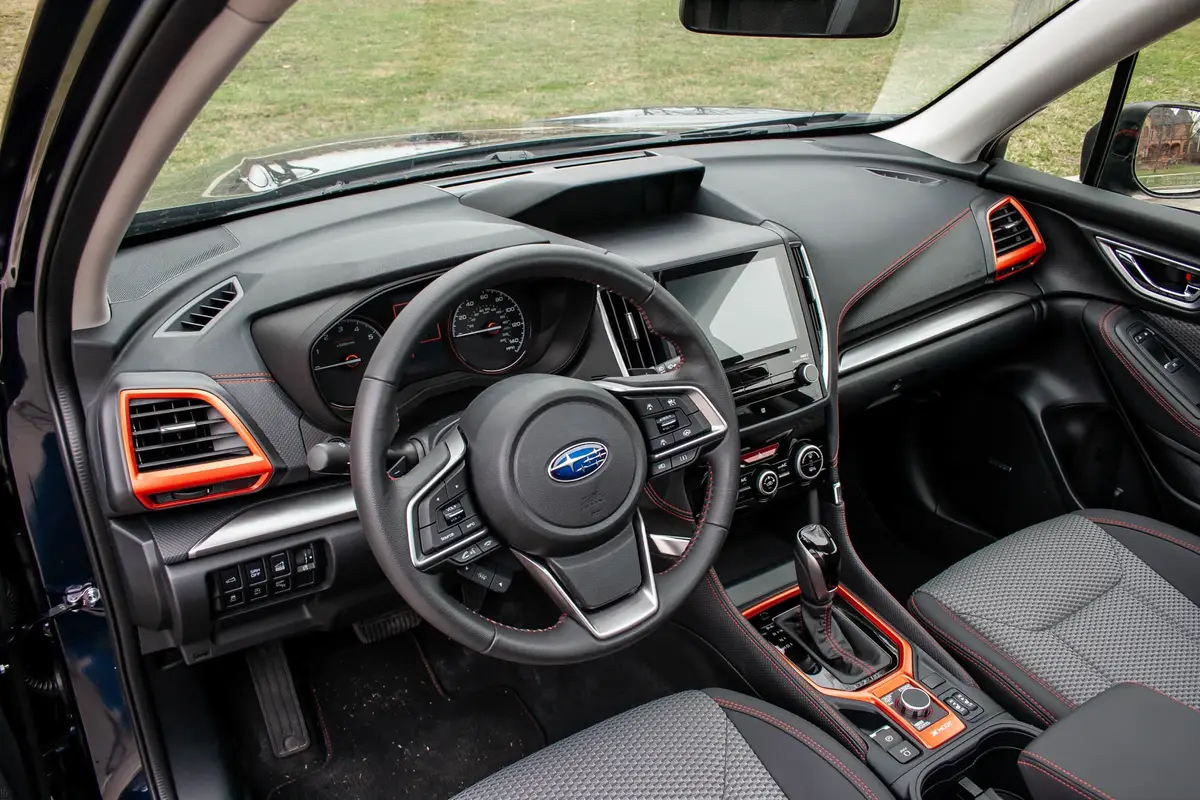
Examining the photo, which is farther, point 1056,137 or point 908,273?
point 1056,137

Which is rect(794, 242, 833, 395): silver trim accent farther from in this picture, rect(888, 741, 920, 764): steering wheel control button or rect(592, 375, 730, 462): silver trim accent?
rect(888, 741, 920, 764): steering wheel control button

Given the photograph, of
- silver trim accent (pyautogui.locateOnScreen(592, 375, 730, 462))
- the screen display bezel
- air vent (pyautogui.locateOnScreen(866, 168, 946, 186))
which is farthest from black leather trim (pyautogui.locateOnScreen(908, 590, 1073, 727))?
air vent (pyautogui.locateOnScreen(866, 168, 946, 186))

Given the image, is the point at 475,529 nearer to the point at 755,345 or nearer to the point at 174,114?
the point at 174,114

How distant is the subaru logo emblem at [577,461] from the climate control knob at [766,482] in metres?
0.82

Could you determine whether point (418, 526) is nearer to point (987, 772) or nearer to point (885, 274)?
point (987, 772)

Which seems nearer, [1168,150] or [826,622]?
[826,622]

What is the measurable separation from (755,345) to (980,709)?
0.89 metres

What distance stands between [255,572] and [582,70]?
68.8 inches

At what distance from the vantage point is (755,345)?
6.83 feet

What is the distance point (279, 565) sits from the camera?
5.61 ft

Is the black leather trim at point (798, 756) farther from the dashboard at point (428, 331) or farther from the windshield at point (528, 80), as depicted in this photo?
the windshield at point (528, 80)

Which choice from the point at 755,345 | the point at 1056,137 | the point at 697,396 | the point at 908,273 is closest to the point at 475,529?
the point at 697,396

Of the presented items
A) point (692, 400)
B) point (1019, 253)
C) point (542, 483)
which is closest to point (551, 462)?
point (542, 483)

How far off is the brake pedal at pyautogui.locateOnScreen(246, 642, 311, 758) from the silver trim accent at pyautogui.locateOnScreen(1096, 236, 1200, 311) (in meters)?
2.46
